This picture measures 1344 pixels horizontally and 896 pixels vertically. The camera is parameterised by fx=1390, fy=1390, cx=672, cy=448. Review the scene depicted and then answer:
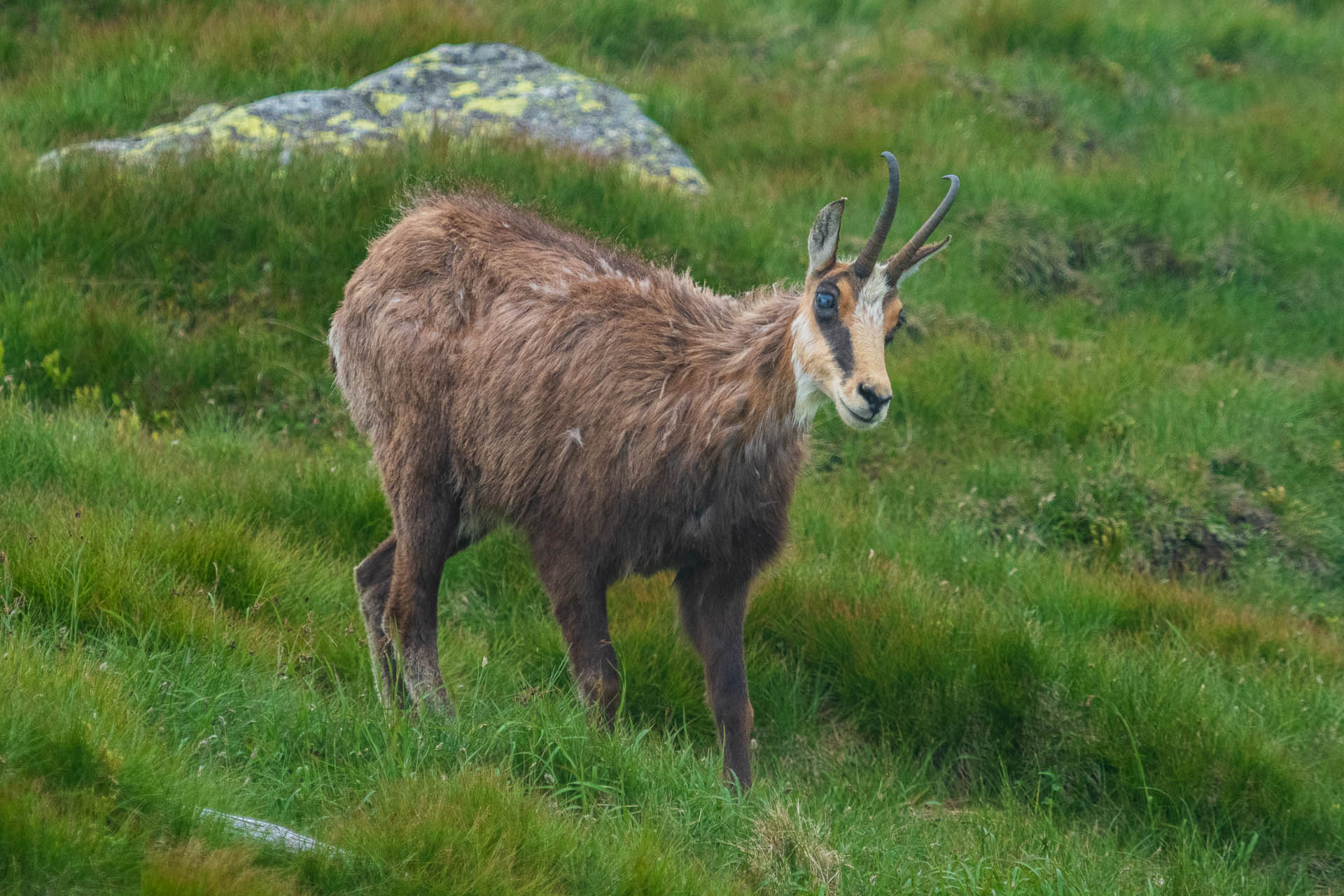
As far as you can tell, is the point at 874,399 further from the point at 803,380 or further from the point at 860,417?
the point at 803,380

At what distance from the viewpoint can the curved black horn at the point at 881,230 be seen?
4.68 metres

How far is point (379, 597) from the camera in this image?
6027 mm

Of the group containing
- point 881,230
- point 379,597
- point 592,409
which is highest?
point 881,230

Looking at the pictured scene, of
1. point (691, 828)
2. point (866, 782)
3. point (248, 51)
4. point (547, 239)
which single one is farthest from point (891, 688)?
point (248, 51)

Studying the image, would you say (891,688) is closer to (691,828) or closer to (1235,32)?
(691,828)

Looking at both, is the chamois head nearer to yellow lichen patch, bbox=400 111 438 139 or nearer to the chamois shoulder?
the chamois shoulder

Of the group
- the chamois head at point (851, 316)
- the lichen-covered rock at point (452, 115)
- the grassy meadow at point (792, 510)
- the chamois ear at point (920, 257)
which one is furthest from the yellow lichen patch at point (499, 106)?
the chamois ear at point (920, 257)

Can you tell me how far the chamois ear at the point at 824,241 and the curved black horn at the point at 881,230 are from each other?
0.33ft

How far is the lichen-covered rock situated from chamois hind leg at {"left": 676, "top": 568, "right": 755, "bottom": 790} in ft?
16.0

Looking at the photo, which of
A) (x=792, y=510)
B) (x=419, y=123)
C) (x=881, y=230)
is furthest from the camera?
(x=419, y=123)

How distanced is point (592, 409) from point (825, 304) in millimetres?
1036

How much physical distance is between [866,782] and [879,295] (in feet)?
6.64

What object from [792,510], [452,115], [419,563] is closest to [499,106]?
[452,115]

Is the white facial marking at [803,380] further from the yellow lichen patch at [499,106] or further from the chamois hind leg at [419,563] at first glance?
the yellow lichen patch at [499,106]
